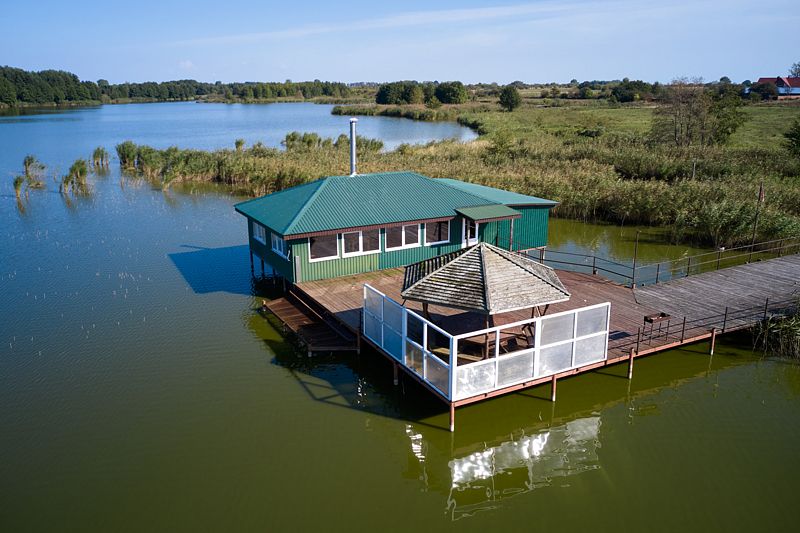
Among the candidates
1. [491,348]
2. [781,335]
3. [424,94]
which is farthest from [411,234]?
[424,94]

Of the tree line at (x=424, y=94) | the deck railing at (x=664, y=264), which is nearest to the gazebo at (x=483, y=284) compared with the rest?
the deck railing at (x=664, y=264)

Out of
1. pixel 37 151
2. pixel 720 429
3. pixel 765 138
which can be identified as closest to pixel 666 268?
pixel 720 429

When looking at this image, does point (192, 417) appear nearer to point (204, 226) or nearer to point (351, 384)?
point (351, 384)

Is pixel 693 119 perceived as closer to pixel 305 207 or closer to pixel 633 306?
pixel 633 306

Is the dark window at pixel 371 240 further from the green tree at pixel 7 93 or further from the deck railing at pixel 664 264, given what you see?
the green tree at pixel 7 93

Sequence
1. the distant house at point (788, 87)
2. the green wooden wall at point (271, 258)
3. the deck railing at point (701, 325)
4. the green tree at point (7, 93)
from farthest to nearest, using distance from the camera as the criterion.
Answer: the green tree at point (7, 93), the distant house at point (788, 87), the green wooden wall at point (271, 258), the deck railing at point (701, 325)

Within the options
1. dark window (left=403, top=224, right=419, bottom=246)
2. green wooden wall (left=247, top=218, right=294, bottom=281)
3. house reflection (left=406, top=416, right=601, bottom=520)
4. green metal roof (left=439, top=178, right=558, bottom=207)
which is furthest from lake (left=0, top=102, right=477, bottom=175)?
house reflection (left=406, top=416, right=601, bottom=520)
